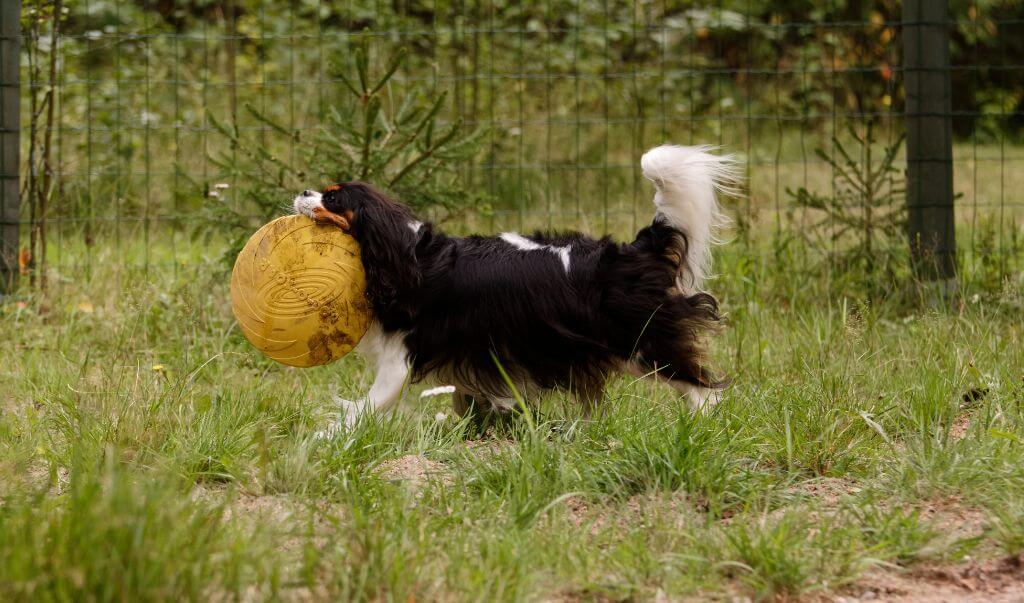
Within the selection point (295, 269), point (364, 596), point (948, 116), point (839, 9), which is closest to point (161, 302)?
point (295, 269)

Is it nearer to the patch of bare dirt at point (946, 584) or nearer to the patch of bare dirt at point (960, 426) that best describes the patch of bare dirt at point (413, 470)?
the patch of bare dirt at point (946, 584)

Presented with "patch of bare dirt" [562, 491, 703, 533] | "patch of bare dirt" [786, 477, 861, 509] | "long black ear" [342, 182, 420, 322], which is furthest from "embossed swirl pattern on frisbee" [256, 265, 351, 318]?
"patch of bare dirt" [786, 477, 861, 509]

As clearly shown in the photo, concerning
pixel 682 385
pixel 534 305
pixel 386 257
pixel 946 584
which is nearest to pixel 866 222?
pixel 682 385

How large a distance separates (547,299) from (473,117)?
366 centimetres

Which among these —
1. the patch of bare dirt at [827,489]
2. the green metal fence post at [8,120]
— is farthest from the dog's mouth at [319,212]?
the green metal fence post at [8,120]

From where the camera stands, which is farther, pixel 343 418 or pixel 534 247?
pixel 534 247

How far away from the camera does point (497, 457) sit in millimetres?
3096

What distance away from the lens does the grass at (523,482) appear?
2.23 metres

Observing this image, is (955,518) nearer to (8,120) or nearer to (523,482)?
(523,482)

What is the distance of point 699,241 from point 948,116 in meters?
2.56

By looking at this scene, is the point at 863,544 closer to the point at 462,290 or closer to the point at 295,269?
the point at 462,290

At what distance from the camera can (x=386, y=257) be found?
376 centimetres

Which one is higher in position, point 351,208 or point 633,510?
point 351,208

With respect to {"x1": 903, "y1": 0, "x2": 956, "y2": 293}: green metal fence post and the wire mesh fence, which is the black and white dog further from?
{"x1": 903, "y1": 0, "x2": 956, "y2": 293}: green metal fence post
